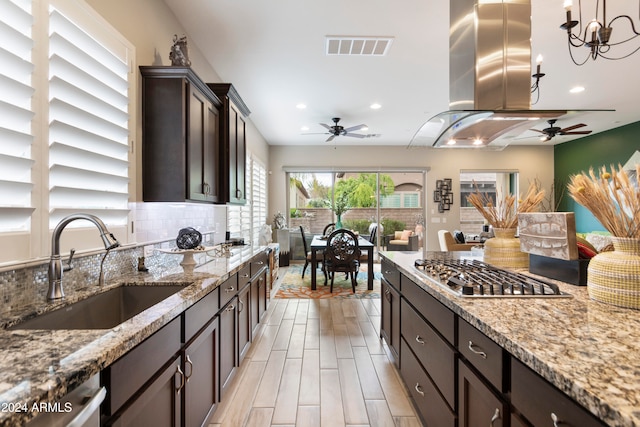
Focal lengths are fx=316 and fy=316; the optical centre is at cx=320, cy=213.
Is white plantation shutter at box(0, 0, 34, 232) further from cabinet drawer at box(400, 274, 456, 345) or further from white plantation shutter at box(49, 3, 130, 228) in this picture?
cabinet drawer at box(400, 274, 456, 345)

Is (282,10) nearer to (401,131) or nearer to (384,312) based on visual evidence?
(384,312)

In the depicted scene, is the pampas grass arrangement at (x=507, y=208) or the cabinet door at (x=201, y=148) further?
the cabinet door at (x=201, y=148)

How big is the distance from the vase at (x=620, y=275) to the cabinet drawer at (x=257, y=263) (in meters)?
2.31

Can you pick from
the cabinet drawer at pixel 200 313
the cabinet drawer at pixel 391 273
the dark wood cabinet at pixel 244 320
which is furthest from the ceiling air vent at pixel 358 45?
the cabinet drawer at pixel 200 313

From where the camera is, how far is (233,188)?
3135mm

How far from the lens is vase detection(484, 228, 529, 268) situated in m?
1.95

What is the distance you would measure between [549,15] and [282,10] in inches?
87.9

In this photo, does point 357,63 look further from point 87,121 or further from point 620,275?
point 620,275

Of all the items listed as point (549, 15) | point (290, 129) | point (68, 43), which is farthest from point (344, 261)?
point (68, 43)

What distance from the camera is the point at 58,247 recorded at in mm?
1275

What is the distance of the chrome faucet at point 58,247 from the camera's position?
126 cm

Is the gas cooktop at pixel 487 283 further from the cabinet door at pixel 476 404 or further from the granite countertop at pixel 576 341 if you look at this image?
the cabinet door at pixel 476 404

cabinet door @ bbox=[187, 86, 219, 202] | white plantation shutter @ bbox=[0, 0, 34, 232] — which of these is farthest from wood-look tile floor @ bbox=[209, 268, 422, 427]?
white plantation shutter @ bbox=[0, 0, 34, 232]

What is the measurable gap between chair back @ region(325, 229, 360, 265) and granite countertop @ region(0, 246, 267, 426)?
3518 mm
